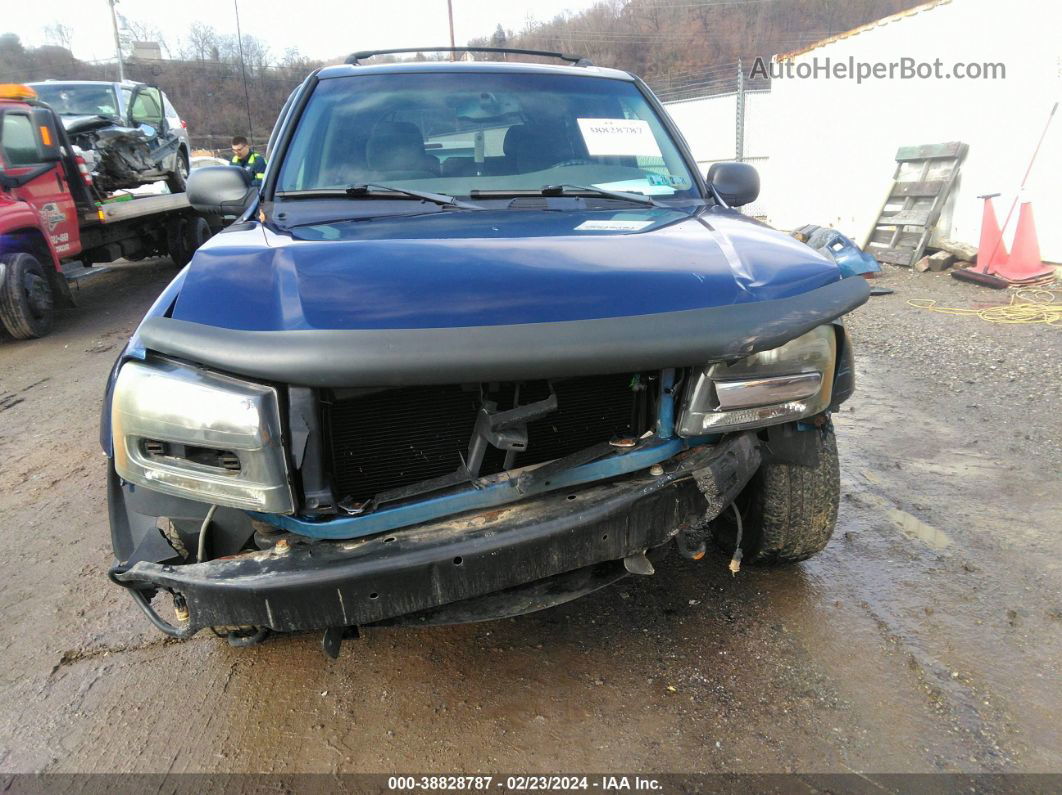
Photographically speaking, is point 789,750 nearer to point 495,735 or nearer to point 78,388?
point 495,735

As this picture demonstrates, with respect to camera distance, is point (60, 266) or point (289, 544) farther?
point (60, 266)

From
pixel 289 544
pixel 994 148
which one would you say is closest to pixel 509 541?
pixel 289 544

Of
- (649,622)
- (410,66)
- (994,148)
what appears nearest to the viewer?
(649,622)

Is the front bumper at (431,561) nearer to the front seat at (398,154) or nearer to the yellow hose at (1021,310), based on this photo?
the front seat at (398,154)

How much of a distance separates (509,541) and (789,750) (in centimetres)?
95

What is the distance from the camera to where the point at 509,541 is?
5.63 feet

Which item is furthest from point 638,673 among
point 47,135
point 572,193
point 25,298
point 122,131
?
point 122,131

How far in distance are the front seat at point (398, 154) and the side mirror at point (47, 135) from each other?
603cm

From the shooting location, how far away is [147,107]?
11062 mm

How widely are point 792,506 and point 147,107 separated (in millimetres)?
12132

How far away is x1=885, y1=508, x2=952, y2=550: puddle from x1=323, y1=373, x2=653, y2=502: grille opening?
161 cm

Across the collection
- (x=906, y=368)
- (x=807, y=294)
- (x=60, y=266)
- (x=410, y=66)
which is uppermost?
(x=410, y=66)

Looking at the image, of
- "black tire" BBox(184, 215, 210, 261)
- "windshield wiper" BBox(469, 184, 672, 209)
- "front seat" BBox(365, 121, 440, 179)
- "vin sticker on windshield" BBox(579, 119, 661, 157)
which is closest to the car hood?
"windshield wiper" BBox(469, 184, 672, 209)

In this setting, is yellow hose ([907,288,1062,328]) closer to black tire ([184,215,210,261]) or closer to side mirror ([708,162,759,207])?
side mirror ([708,162,759,207])
